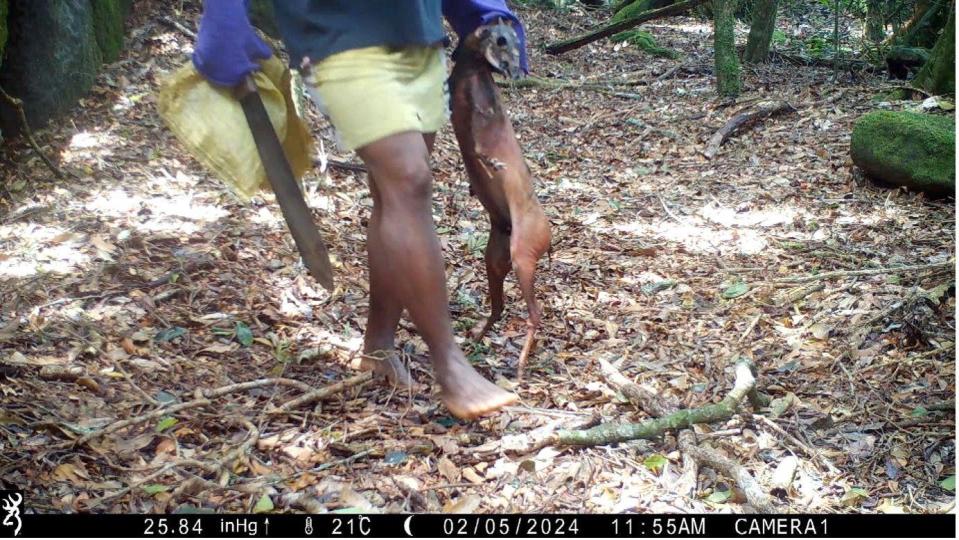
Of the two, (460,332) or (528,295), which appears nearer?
(528,295)

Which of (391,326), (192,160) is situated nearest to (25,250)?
(192,160)

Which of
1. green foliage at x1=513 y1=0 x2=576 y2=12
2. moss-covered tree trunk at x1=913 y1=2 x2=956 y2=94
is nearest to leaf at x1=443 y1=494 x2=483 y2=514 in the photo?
moss-covered tree trunk at x1=913 y1=2 x2=956 y2=94

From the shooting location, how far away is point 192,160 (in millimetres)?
5293

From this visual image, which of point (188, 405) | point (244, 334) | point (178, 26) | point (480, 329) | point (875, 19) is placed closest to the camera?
point (188, 405)

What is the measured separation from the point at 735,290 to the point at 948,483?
5.62 feet

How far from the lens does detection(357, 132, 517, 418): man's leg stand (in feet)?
8.68

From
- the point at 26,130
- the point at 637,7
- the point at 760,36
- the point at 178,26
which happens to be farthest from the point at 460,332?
the point at 637,7

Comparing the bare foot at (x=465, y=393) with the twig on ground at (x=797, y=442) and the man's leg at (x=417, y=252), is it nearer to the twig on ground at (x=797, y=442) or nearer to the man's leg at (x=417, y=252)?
the man's leg at (x=417, y=252)

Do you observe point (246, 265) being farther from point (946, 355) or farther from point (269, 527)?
point (946, 355)

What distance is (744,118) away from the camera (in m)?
7.24

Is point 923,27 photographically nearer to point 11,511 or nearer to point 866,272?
point 866,272

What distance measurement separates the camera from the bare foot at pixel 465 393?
2.82 meters

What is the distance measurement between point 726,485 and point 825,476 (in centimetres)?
33

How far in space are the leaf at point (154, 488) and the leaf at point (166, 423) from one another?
332 millimetres
